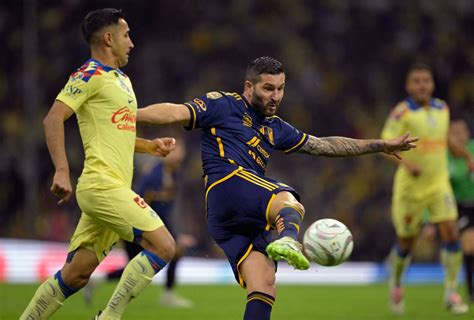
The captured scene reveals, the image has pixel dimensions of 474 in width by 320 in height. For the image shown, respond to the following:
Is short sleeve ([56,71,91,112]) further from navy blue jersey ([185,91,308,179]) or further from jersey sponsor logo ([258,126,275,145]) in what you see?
jersey sponsor logo ([258,126,275,145])

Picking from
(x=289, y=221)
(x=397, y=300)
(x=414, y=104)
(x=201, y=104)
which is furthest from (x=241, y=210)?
(x=414, y=104)

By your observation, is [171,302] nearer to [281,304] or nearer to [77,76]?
[281,304]

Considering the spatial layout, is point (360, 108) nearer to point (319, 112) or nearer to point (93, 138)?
point (319, 112)

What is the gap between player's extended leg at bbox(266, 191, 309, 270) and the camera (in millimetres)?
5723

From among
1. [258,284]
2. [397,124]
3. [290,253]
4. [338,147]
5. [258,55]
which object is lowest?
[258,284]

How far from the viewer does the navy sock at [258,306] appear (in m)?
6.27

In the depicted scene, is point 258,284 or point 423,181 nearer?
point 258,284

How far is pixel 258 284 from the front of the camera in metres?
6.34

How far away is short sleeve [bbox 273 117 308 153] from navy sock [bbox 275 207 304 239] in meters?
0.77

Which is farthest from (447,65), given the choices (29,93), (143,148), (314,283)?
(143,148)

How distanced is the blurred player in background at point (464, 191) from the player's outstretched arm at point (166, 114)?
256 inches

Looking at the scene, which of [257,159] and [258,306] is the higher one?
[257,159]

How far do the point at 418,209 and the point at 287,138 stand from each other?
14.0ft

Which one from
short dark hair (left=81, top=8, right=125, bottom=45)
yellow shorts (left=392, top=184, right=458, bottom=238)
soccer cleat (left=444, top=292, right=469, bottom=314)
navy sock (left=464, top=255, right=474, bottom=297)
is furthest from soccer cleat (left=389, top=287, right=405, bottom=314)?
short dark hair (left=81, top=8, right=125, bottom=45)
